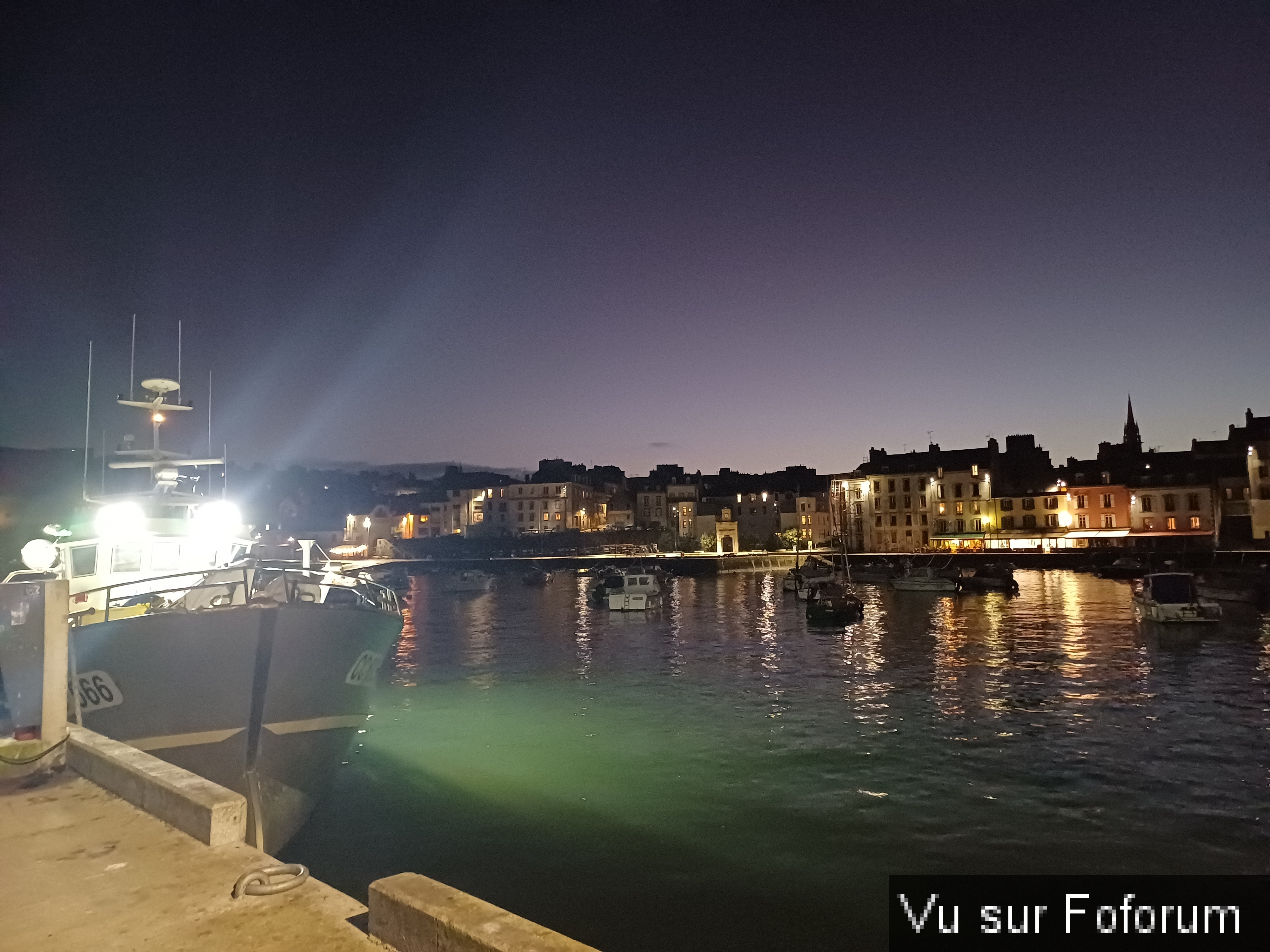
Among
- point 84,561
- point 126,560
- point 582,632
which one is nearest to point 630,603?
point 582,632

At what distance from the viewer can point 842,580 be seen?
85812 millimetres

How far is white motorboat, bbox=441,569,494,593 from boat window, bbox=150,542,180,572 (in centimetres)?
7099

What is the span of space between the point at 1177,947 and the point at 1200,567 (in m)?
82.6

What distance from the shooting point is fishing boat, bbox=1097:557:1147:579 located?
265 feet

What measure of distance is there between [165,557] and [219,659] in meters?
6.01

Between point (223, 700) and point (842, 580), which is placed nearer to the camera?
point (223, 700)

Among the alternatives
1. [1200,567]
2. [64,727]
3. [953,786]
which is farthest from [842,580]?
[64,727]

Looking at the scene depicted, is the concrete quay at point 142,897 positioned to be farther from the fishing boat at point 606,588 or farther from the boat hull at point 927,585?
the boat hull at point 927,585

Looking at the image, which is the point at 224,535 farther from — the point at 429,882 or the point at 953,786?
the point at 953,786

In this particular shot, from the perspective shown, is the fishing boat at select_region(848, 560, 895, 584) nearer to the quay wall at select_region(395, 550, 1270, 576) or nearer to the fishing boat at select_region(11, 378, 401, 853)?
the quay wall at select_region(395, 550, 1270, 576)

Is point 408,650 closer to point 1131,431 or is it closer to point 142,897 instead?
point 142,897

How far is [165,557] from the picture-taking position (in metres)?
17.8

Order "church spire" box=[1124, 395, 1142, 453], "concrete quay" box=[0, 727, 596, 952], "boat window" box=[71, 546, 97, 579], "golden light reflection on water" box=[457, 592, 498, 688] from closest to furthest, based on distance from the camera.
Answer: "concrete quay" box=[0, 727, 596, 952] < "boat window" box=[71, 546, 97, 579] < "golden light reflection on water" box=[457, 592, 498, 688] < "church spire" box=[1124, 395, 1142, 453]

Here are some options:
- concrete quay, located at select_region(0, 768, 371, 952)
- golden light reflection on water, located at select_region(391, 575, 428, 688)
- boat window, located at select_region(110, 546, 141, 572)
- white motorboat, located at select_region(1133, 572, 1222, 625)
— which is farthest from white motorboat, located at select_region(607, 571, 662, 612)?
concrete quay, located at select_region(0, 768, 371, 952)
